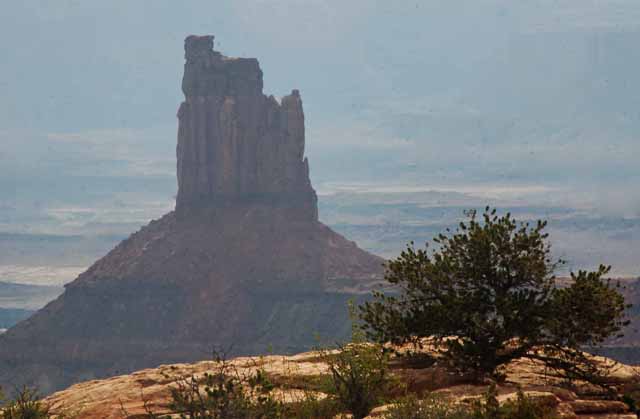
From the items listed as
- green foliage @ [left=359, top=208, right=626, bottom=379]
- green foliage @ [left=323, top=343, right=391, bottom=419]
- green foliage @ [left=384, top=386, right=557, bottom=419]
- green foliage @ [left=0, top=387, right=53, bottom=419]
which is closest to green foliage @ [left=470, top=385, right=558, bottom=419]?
green foliage @ [left=384, top=386, right=557, bottom=419]

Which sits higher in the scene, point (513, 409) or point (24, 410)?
point (513, 409)

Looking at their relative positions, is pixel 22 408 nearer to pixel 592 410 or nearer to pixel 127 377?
pixel 127 377

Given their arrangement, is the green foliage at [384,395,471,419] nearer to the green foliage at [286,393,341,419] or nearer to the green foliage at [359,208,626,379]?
the green foliage at [286,393,341,419]

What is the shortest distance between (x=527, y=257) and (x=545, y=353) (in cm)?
317

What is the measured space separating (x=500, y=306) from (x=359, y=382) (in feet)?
20.6

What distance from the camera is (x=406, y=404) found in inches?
1032

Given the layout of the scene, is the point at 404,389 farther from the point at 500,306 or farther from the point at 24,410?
the point at 24,410

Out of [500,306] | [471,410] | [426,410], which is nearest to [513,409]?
[471,410]

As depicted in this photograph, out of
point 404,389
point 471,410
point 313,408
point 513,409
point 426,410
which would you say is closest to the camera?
point 513,409

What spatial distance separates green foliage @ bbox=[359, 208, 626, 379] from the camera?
113 feet

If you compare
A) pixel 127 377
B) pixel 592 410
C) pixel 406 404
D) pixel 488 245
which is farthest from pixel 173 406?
pixel 127 377

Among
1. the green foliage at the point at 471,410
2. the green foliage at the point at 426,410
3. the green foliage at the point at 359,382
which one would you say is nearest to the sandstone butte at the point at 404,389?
the green foliage at the point at 359,382

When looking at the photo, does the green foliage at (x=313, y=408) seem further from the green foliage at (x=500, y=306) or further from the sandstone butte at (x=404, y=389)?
the green foliage at (x=500, y=306)

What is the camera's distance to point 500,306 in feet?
114
